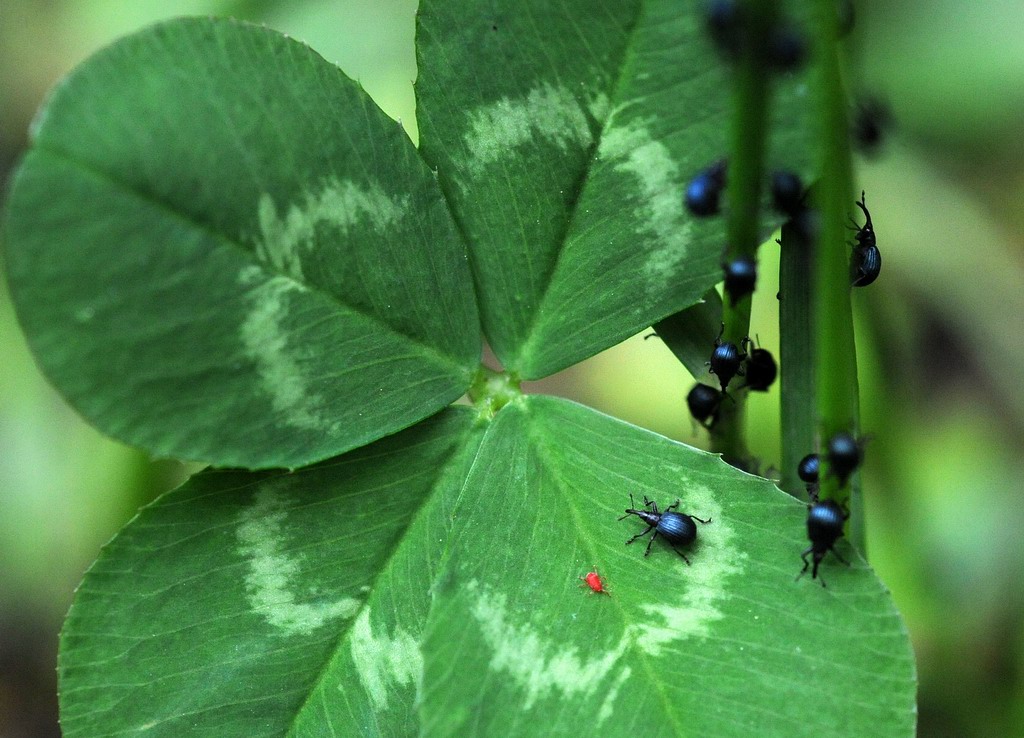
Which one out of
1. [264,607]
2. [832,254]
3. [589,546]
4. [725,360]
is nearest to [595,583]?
[589,546]

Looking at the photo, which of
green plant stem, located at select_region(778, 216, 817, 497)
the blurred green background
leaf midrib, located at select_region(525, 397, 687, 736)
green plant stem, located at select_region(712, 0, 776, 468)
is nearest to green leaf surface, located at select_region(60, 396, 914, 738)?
leaf midrib, located at select_region(525, 397, 687, 736)

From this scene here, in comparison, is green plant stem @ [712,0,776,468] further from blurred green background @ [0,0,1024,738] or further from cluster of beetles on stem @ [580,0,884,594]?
blurred green background @ [0,0,1024,738]

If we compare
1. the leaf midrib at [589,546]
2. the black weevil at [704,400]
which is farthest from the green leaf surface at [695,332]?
the leaf midrib at [589,546]

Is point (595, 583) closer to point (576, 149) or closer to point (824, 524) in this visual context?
point (824, 524)

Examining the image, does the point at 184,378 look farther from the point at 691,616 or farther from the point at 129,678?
the point at 691,616

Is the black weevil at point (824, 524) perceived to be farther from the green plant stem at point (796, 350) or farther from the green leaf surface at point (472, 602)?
the green plant stem at point (796, 350)
